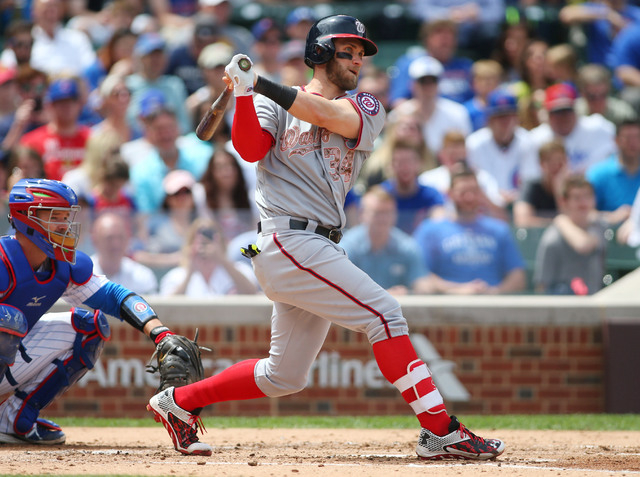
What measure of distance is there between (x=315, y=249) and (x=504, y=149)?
5.51 metres

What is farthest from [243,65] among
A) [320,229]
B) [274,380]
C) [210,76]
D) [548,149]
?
[210,76]

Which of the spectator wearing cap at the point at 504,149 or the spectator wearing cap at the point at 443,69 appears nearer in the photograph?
the spectator wearing cap at the point at 504,149

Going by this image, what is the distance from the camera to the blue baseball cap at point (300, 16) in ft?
40.6

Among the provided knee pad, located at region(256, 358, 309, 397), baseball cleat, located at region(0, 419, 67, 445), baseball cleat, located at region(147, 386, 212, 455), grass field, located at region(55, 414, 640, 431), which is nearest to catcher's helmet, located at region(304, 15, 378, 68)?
knee pad, located at region(256, 358, 309, 397)

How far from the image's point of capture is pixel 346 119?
14.8 feet

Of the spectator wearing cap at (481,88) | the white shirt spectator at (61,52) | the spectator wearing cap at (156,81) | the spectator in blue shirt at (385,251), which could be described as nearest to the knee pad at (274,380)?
the spectator in blue shirt at (385,251)

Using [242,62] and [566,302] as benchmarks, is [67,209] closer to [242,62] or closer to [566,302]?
[242,62]

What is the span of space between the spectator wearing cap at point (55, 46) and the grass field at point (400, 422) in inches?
227

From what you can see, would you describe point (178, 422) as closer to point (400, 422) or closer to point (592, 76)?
point (400, 422)

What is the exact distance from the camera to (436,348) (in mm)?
7113

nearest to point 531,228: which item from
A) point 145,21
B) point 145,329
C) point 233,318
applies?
point 233,318

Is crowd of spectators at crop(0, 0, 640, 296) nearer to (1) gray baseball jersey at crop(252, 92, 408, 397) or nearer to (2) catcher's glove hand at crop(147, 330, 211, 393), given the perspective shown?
(2) catcher's glove hand at crop(147, 330, 211, 393)

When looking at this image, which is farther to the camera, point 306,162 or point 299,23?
point 299,23

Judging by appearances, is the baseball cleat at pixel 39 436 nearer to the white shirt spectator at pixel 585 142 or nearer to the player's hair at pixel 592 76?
the white shirt spectator at pixel 585 142
